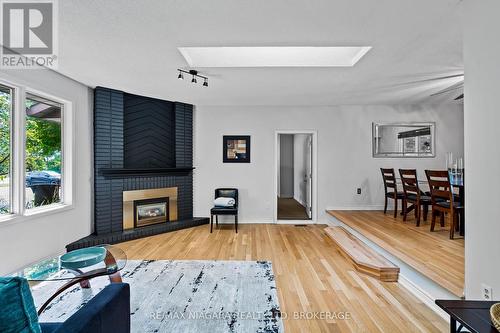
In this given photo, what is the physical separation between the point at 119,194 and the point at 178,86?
209 centimetres

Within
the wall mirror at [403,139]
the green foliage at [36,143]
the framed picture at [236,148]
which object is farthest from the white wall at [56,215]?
the wall mirror at [403,139]

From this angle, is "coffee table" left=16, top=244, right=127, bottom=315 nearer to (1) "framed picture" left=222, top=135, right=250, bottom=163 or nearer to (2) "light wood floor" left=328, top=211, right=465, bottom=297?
(2) "light wood floor" left=328, top=211, right=465, bottom=297

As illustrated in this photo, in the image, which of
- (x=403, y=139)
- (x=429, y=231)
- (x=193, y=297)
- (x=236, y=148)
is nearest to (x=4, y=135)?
(x=193, y=297)

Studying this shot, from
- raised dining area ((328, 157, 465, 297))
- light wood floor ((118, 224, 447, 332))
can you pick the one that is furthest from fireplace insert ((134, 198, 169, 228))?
raised dining area ((328, 157, 465, 297))

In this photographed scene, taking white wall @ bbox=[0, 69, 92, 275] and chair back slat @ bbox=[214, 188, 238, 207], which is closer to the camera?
white wall @ bbox=[0, 69, 92, 275]

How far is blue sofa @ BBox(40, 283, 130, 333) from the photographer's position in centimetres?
97

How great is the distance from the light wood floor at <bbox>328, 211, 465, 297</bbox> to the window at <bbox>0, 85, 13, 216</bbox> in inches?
177

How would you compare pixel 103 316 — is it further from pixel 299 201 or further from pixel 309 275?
pixel 299 201

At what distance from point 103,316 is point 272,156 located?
4.23m

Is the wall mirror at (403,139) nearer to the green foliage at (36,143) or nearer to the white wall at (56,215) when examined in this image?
the white wall at (56,215)

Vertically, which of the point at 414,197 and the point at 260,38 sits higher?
the point at 260,38

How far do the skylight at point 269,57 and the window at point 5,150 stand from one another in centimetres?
212

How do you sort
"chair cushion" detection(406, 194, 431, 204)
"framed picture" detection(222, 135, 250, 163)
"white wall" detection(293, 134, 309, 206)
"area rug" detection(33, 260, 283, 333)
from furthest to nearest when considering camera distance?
"white wall" detection(293, 134, 309, 206), "framed picture" detection(222, 135, 250, 163), "chair cushion" detection(406, 194, 431, 204), "area rug" detection(33, 260, 283, 333)

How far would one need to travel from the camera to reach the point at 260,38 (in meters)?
2.32
